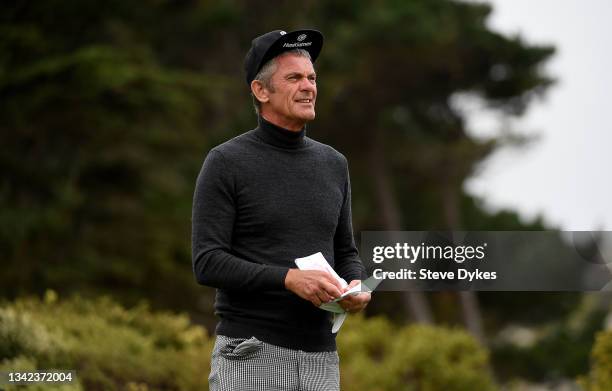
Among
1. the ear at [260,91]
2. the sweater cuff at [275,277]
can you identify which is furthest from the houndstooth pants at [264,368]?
the ear at [260,91]

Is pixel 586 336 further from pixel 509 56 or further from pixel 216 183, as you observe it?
pixel 216 183

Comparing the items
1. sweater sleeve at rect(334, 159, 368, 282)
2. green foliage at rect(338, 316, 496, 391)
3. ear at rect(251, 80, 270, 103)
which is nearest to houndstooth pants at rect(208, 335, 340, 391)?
sweater sleeve at rect(334, 159, 368, 282)

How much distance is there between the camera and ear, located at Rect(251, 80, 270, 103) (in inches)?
137

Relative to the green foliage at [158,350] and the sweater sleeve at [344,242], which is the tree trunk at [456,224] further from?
the sweater sleeve at [344,242]

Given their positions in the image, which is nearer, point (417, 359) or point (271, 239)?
point (271, 239)

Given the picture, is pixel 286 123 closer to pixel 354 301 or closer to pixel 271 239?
pixel 271 239

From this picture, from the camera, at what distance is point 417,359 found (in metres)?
11.5

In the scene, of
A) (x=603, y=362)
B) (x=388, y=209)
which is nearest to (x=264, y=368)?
(x=603, y=362)

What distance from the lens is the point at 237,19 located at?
2281 centimetres

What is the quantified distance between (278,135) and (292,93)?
0.14m

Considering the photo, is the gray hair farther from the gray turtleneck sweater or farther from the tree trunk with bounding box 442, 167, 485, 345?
the tree trunk with bounding box 442, 167, 485, 345

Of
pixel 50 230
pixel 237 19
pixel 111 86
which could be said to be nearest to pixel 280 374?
pixel 111 86

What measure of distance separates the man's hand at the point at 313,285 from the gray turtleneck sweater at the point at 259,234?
0.07 meters

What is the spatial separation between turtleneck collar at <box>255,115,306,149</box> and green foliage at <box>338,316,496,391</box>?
24.7 feet
